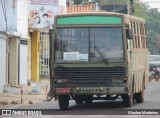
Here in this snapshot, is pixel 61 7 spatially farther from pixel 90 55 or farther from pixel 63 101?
pixel 90 55

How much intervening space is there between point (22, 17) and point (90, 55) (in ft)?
65.5

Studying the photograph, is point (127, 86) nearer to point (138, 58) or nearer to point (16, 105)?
point (138, 58)

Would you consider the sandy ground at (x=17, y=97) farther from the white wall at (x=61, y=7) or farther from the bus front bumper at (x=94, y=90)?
the white wall at (x=61, y=7)

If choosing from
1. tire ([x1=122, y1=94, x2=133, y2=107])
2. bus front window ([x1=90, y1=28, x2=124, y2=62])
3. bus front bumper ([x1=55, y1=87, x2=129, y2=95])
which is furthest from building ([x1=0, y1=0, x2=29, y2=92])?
bus front window ([x1=90, y1=28, x2=124, y2=62])

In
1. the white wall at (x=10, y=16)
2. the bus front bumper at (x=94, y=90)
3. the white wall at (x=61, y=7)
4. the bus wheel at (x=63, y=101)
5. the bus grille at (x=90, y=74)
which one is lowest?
the bus wheel at (x=63, y=101)

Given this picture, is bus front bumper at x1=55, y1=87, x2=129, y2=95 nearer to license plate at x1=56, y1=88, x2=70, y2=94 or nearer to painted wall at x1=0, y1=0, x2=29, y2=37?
license plate at x1=56, y1=88, x2=70, y2=94

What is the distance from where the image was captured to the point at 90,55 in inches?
845

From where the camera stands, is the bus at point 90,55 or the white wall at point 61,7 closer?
the bus at point 90,55

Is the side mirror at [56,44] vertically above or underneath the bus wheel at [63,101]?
above

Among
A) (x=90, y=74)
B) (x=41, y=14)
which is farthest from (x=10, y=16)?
(x=90, y=74)

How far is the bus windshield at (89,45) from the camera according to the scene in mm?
21453

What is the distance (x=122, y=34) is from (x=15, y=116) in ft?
15.1

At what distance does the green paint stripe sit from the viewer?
21.7 meters

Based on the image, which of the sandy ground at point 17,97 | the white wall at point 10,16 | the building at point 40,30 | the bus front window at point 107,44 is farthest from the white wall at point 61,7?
the bus front window at point 107,44
